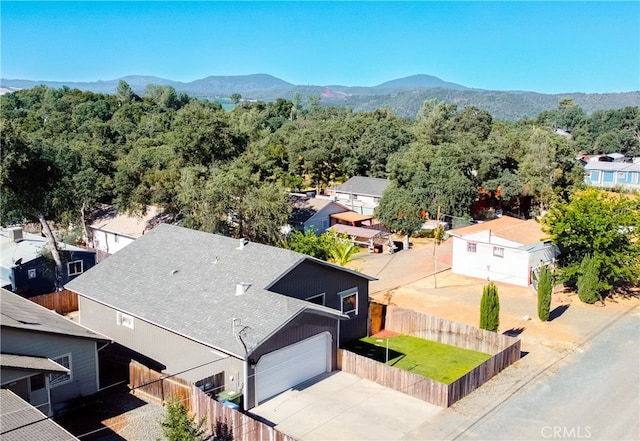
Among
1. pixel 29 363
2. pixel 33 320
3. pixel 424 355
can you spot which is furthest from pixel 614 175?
pixel 29 363

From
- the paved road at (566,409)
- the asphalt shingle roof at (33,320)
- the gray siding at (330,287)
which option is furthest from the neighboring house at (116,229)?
the paved road at (566,409)

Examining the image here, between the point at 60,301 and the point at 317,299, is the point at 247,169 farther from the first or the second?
the point at 317,299

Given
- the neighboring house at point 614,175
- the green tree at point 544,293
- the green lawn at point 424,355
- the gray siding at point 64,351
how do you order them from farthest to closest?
the neighboring house at point 614,175 → the green tree at point 544,293 → the green lawn at point 424,355 → the gray siding at point 64,351

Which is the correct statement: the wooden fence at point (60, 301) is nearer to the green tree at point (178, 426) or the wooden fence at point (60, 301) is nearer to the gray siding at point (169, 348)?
the gray siding at point (169, 348)

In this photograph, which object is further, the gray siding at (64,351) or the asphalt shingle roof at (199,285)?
the asphalt shingle roof at (199,285)

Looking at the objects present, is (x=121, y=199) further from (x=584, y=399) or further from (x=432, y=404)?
(x=584, y=399)

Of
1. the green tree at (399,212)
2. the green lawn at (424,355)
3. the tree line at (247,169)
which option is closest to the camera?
the green lawn at (424,355)

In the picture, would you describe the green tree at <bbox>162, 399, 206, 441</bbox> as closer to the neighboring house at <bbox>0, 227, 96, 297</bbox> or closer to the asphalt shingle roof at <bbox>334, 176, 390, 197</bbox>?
the neighboring house at <bbox>0, 227, 96, 297</bbox>

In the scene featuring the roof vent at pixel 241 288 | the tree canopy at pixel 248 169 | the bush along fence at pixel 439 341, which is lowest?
the bush along fence at pixel 439 341
